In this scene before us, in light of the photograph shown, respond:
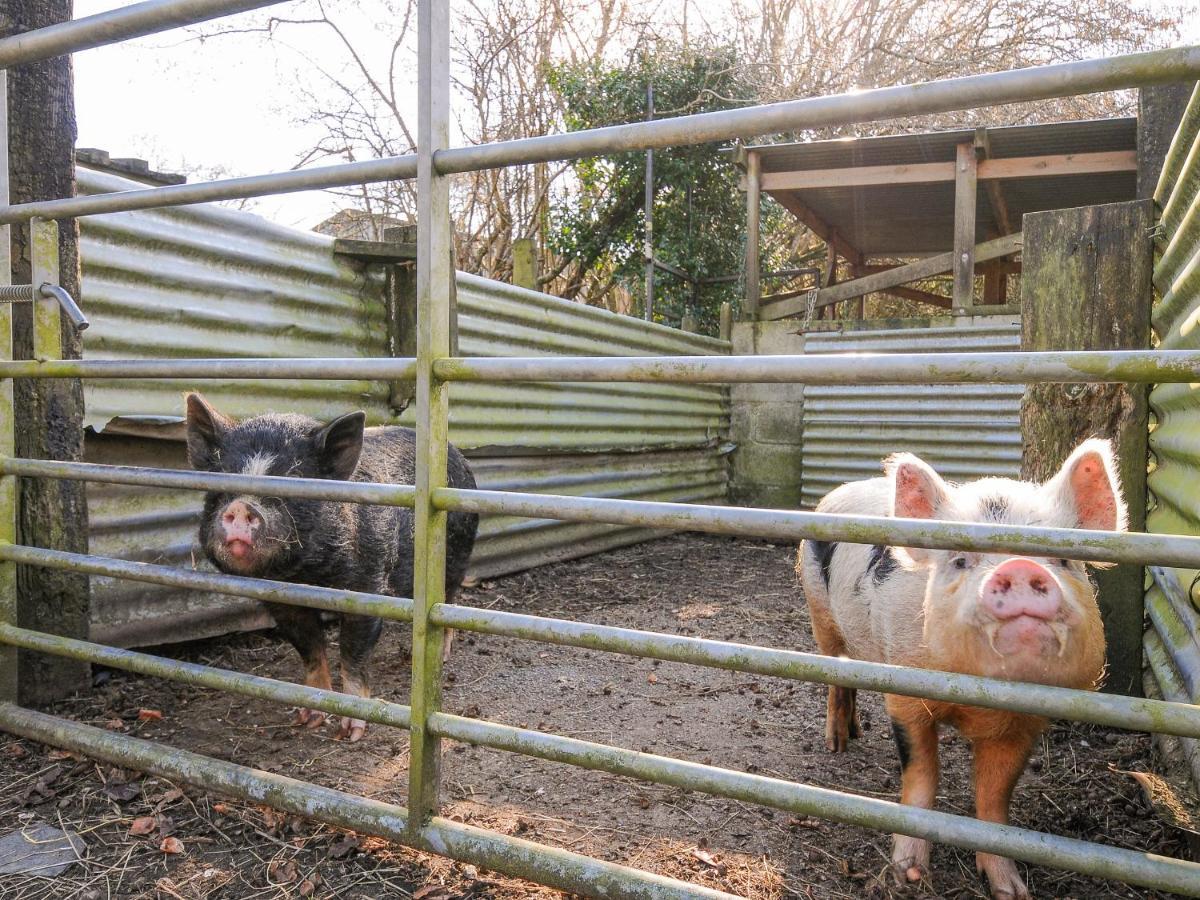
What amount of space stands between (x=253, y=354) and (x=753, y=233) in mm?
6755

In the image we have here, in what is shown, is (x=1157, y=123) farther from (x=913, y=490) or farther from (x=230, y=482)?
(x=230, y=482)

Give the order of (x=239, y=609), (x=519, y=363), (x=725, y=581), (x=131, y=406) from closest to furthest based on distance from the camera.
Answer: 1. (x=519, y=363)
2. (x=131, y=406)
3. (x=239, y=609)
4. (x=725, y=581)

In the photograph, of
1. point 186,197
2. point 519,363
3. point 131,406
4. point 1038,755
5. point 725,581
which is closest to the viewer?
point 519,363

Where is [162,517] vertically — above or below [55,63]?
below

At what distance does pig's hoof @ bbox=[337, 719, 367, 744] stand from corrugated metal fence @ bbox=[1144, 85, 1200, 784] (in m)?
2.51

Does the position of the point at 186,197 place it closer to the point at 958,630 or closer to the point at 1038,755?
the point at 958,630

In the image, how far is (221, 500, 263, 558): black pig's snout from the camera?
286 centimetres

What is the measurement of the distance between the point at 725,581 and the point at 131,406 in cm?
403

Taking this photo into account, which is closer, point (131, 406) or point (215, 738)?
point (215, 738)

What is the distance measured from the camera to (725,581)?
6.32m

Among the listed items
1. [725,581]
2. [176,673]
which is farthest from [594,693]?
[725,581]

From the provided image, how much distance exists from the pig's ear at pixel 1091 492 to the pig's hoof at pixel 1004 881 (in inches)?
32.4

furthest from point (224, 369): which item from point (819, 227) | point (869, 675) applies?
point (819, 227)

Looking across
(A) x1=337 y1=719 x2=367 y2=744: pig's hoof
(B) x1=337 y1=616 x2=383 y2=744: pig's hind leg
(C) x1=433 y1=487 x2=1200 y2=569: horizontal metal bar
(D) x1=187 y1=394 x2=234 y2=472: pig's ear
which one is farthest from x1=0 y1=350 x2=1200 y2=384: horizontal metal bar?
(A) x1=337 y1=719 x2=367 y2=744: pig's hoof
